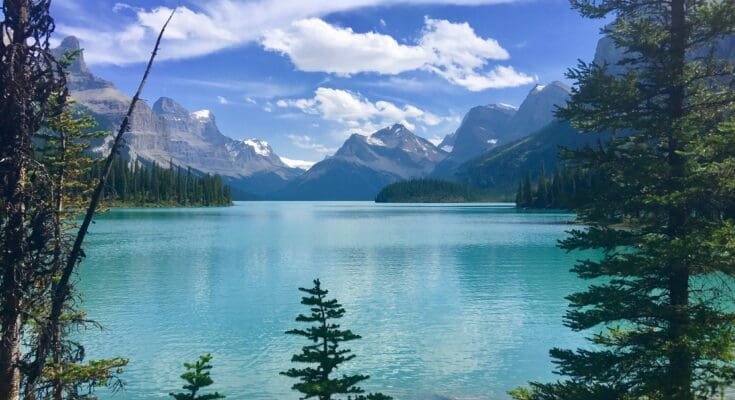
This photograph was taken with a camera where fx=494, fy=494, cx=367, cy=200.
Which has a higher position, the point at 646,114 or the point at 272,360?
the point at 646,114

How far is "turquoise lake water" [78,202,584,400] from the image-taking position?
1171 inches

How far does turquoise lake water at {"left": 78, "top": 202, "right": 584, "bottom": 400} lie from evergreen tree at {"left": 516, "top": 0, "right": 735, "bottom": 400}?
12.1 metres

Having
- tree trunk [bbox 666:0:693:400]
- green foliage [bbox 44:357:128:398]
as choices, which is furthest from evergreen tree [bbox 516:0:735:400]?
green foliage [bbox 44:357:128:398]

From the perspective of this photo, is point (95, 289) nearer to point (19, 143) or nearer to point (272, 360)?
point (272, 360)

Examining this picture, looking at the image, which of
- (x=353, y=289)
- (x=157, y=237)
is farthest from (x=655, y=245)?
(x=157, y=237)

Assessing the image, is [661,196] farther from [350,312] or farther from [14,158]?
[350,312]

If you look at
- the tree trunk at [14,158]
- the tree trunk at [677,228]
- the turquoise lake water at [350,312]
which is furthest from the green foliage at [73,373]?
the tree trunk at [677,228]

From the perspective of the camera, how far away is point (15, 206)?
10.7m

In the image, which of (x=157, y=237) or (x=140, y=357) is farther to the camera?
(x=157, y=237)

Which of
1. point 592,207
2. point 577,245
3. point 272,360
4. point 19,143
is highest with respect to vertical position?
point 19,143

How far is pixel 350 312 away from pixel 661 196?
109 feet

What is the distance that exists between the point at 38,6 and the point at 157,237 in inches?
4206

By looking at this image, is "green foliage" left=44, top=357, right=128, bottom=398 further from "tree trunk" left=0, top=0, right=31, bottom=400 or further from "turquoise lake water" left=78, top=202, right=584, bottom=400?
"turquoise lake water" left=78, top=202, right=584, bottom=400

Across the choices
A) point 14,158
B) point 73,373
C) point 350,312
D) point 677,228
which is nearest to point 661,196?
point 677,228
